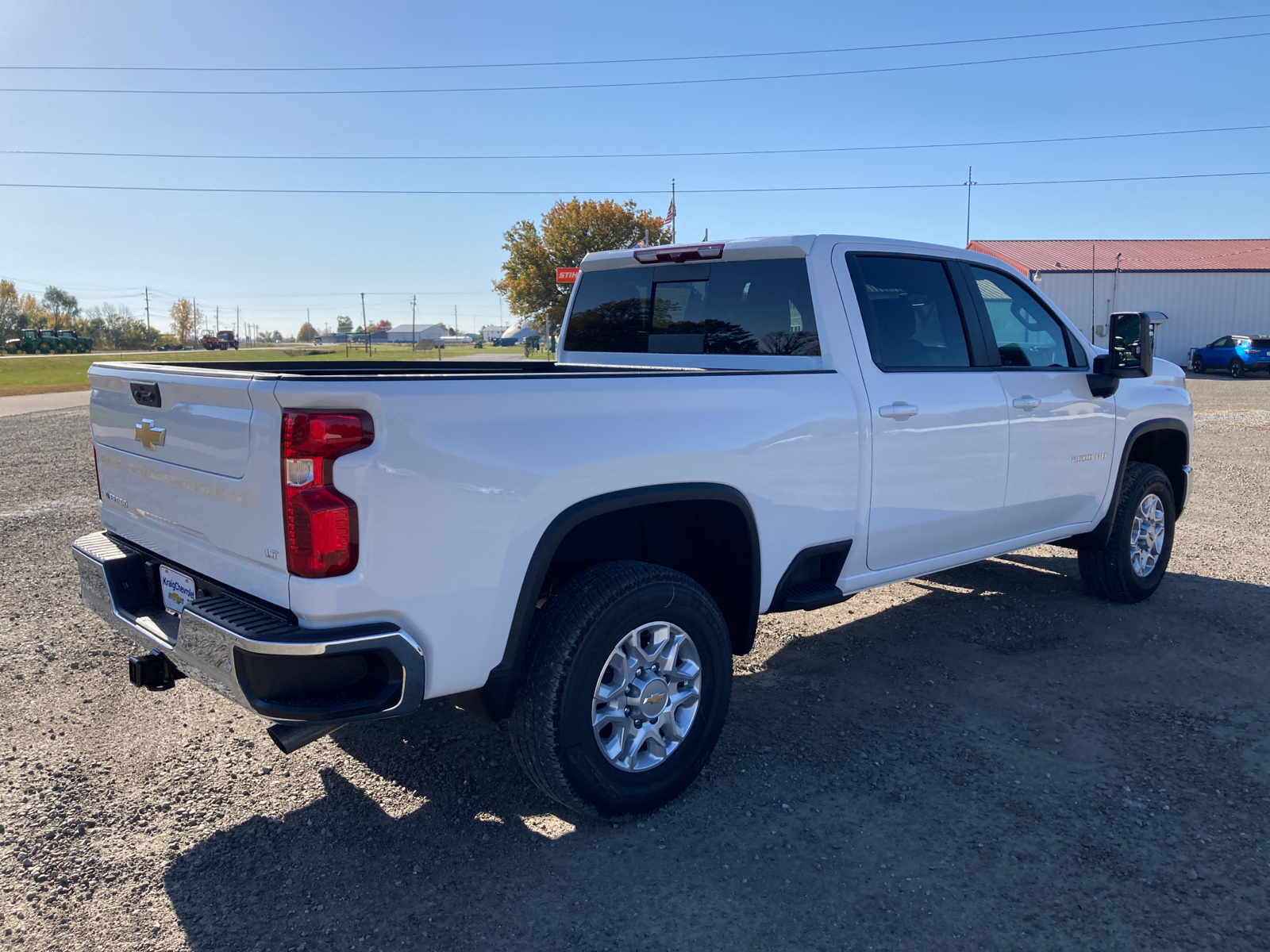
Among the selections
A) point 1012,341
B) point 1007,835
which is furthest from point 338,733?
point 1012,341

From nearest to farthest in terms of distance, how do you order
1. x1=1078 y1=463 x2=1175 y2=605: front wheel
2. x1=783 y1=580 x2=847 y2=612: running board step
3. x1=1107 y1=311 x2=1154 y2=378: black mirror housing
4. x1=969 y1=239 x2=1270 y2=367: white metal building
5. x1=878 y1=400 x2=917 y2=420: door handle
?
x1=783 y1=580 x2=847 y2=612: running board step, x1=878 y1=400 x2=917 y2=420: door handle, x1=1107 y1=311 x2=1154 y2=378: black mirror housing, x1=1078 y1=463 x2=1175 y2=605: front wheel, x1=969 y1=239 x2=1270 y2=367: white metal building

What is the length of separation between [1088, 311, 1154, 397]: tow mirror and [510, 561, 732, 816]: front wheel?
9.81 feet

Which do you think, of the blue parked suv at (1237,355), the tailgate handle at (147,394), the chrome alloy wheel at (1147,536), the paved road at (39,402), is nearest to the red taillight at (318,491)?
the tailgate handle at (147,394)

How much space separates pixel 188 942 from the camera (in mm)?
2660

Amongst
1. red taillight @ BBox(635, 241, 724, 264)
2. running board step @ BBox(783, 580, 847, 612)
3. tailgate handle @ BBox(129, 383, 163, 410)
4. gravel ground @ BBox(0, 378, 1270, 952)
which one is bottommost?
gravel ground @ BBox(0, 378, 1270, 952)

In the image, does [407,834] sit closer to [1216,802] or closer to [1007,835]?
[1007,835]

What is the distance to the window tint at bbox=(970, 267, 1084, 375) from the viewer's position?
4.84m

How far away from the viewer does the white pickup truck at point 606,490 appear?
8.52 feet

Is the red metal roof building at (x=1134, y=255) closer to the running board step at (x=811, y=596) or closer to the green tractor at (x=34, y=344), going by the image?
the running board step at (x=811, y=596)

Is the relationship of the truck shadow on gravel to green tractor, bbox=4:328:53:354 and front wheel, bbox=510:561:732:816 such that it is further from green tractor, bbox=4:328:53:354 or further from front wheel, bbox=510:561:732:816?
green tractor, bbox=4:328:53:354

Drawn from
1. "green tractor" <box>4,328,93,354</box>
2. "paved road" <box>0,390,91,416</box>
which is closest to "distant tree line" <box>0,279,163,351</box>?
"green tractor" <box>4,328,93,354</box>

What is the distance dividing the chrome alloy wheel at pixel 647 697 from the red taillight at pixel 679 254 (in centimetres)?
194

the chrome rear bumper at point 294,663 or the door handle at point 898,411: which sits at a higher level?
the door handle at point 898,411

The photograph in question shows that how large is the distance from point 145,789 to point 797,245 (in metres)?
3.39
